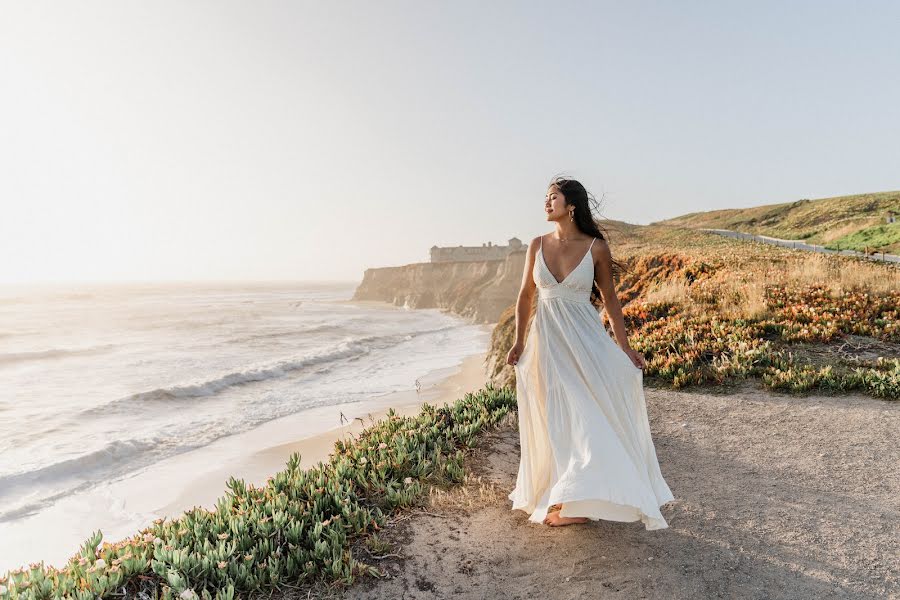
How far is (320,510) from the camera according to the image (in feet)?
15.4

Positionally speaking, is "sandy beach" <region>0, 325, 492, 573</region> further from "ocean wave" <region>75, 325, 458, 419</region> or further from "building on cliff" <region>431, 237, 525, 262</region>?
"building on cliff" <region>431, 237, 525, 262</region>

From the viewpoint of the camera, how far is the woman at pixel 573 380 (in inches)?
150

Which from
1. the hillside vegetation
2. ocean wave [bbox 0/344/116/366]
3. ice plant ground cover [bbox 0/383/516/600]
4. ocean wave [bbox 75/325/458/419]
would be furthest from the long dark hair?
ocean wave [bbox 0/344/116/366]

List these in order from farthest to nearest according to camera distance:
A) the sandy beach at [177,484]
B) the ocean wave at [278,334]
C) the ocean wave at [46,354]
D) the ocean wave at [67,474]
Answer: the ocean wave at [278,334] < the ocean wave at [46,354] < the ocean wave at [67,474] < the sandy beach at [177,484]

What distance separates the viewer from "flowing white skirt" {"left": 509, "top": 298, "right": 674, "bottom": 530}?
3598 mm

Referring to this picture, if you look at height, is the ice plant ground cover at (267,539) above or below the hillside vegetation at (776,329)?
below

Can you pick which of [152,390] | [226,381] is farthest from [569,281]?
[226,381]

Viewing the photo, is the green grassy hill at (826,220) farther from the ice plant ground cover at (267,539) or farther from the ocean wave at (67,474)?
the ocean wave at (67,474)

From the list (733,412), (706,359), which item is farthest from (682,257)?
(733,412)

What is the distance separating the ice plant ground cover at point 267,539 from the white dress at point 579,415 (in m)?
1.45

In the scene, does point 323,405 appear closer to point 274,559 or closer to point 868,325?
point 274,559

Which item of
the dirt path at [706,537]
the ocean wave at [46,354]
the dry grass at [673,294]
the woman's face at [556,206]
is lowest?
the ocean wave at [46,354]

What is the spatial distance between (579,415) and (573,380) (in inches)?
11.5

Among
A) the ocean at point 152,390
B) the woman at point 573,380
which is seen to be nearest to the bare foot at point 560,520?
the woman at point 573,380
